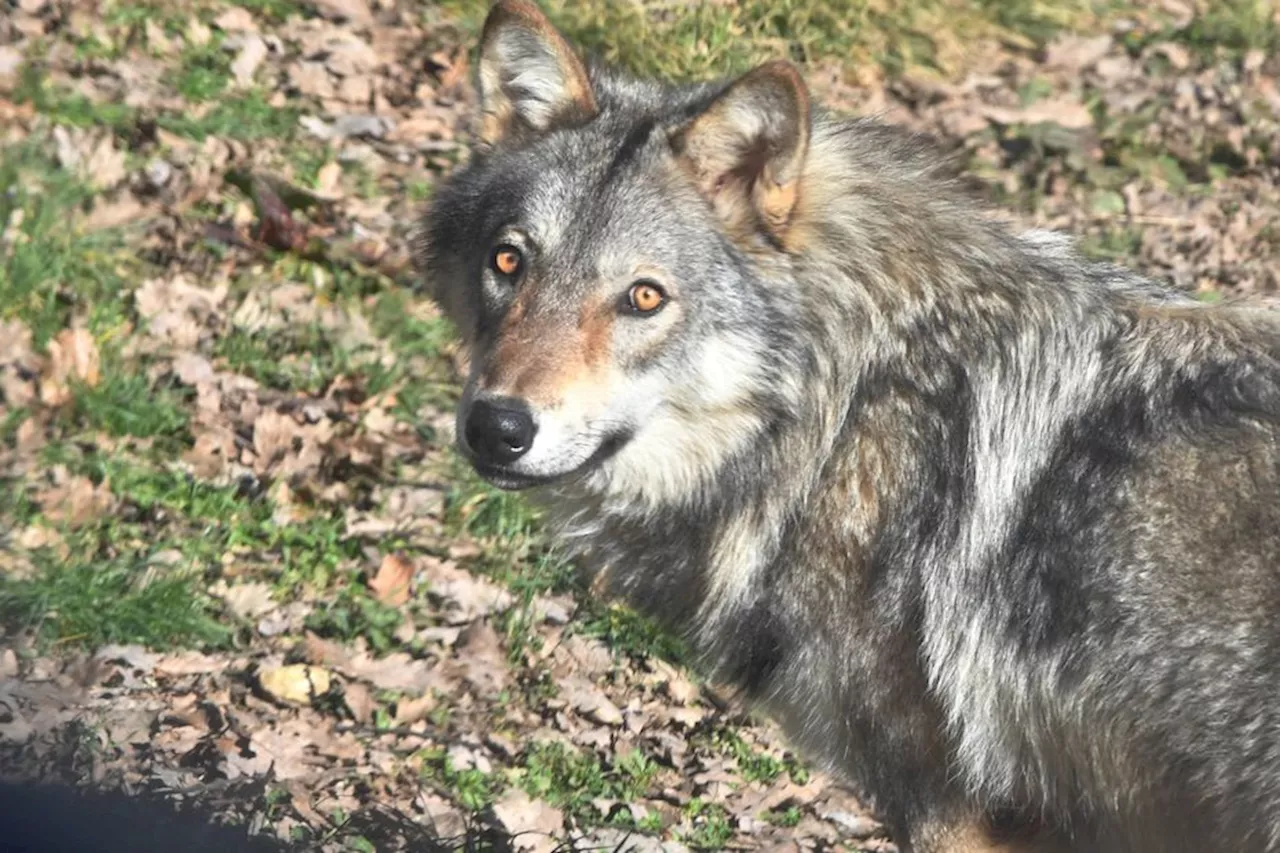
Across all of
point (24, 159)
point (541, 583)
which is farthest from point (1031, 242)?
point (24, 159)

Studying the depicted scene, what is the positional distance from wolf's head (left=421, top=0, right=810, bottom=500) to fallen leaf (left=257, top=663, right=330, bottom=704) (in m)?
1.62

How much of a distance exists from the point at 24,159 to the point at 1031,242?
5145 mm

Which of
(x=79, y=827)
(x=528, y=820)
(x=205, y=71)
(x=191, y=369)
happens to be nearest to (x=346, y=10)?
(x=205, y=71)

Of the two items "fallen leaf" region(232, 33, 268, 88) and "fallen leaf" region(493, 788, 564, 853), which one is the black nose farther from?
"fallen leaf" region(232, 33, 268, 88)

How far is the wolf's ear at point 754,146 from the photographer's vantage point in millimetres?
4305

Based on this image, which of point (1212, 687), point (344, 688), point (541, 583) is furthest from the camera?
point (541, 583)

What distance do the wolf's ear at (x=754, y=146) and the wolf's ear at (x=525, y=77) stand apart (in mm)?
441

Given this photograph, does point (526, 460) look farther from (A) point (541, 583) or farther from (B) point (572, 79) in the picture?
(A) point (541, 583)

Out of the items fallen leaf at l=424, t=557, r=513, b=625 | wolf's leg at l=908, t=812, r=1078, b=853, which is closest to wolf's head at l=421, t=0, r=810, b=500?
wolf's leg at l=908, t=812, r=1078, b=853

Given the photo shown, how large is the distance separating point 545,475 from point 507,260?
2.24 feet

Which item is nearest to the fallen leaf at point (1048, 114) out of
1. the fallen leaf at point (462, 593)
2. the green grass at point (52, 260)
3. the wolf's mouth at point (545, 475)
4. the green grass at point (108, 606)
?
the fallen leaf at point (462, 593)

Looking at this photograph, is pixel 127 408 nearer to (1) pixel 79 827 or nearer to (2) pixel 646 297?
(2) pixel 646 297

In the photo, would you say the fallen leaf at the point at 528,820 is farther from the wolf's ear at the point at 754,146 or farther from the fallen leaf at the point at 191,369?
the fallen leaf at the point at 191,369

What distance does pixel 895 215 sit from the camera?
4.63 meters
